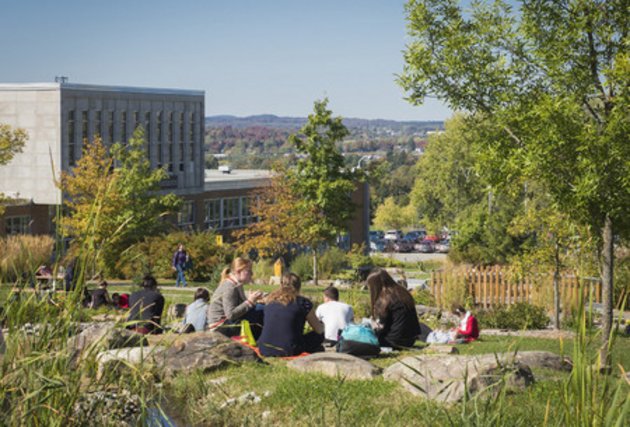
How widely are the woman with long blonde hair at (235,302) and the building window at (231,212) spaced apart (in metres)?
62.1

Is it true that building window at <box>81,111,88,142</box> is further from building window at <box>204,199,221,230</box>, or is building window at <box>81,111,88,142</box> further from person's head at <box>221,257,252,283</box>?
person's head at <box>221,257,252,283</box>

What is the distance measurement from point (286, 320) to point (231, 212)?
212ft

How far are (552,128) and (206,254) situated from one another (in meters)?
25.1

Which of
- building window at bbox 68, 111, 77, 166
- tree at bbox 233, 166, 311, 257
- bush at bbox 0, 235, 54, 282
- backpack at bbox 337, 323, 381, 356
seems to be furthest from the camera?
building window at bbox 68, 111, 77, 166

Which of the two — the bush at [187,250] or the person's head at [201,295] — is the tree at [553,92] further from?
the bush at [187,250]

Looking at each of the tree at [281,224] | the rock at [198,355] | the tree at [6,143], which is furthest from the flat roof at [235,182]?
the rock at [198,355]

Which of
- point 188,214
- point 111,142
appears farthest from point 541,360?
point 188,214

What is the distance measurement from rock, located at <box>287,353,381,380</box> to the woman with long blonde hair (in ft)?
5.91

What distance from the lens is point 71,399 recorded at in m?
5.09

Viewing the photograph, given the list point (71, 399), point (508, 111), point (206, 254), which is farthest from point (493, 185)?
point (206, 254)

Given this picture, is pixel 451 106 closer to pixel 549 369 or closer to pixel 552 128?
pixel 552 128

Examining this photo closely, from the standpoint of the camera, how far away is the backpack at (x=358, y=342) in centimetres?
1341

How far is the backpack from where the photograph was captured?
1341 cm

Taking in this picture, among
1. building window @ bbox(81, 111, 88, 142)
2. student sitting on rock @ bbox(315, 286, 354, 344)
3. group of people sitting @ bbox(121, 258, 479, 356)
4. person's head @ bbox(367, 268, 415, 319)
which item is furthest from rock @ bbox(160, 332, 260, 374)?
building window @ bbox(81, 111, 88, 142)
